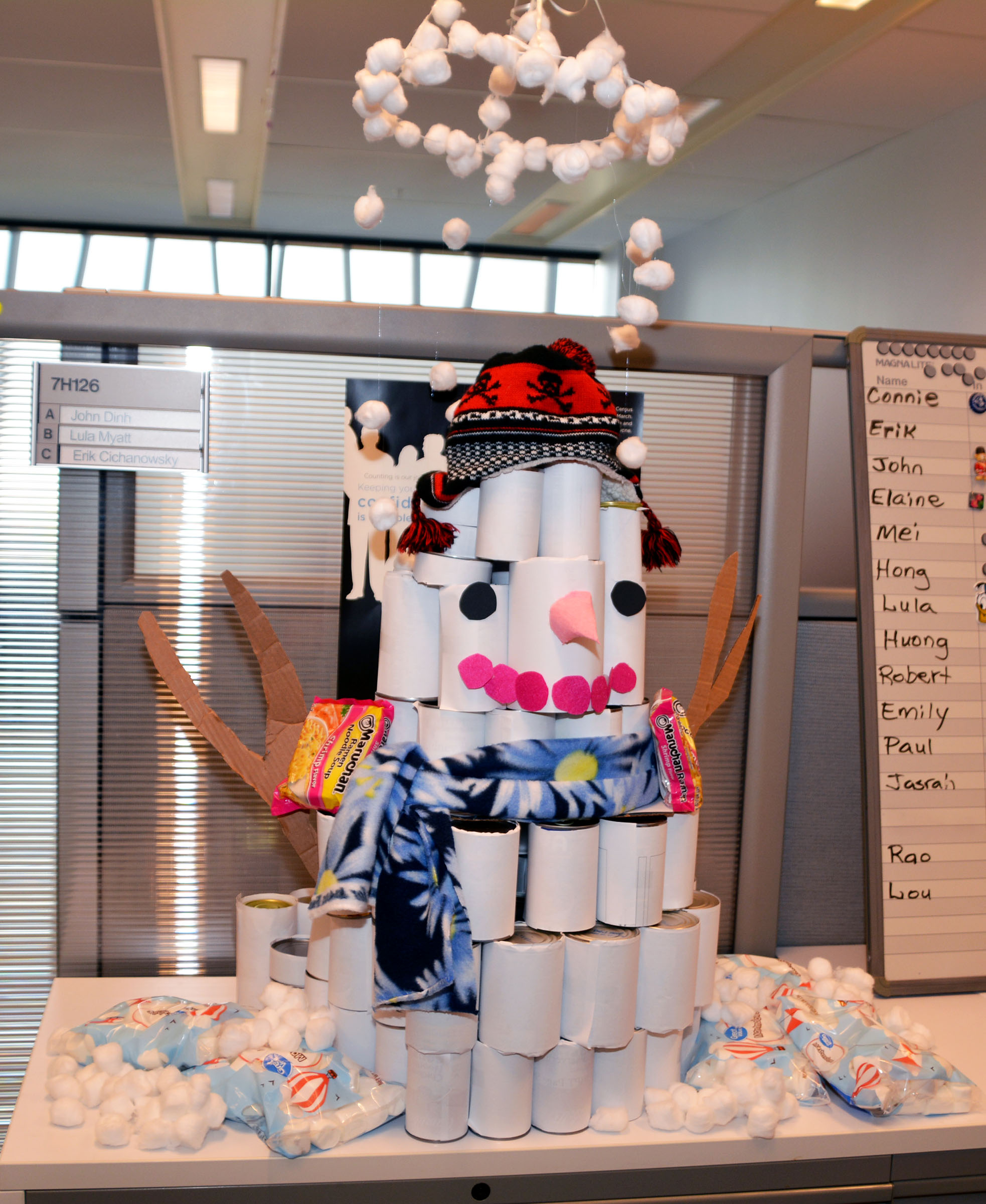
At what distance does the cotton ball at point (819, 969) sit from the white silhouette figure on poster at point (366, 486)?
712mm

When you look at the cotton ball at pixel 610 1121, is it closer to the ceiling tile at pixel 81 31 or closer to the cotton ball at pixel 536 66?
the cotton ball at pixel 536 66

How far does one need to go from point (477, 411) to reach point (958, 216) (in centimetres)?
314

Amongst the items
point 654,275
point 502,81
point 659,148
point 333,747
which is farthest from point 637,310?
point 333,747

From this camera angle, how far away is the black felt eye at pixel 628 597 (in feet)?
3.37

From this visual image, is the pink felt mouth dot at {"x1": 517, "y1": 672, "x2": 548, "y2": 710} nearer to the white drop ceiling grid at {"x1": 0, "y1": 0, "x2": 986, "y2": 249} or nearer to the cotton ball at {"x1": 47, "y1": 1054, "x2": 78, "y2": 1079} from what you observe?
the cotton ball at {"x1": 47, "y1": 1054, "x2": 78, "y2": 1079}

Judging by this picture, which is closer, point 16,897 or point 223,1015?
point 223,1015

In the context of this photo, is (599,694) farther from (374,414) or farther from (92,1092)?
(92,1092)

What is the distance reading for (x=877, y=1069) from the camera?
3.40 feet

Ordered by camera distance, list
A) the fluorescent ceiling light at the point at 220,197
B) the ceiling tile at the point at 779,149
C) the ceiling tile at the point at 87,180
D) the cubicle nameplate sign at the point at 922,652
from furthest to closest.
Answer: the fluorescent ceiling light at the point at 220,197 → the ceiling tile at the point at 87,180 → the ceiling tile at the point at 779,149 → the cubicle nameplate sign at the point at 922,652

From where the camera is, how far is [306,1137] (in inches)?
36.3

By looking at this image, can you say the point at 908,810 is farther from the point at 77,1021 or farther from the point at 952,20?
the point at 952,20

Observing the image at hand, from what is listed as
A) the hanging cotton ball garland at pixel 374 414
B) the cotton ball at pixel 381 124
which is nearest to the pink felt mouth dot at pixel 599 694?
the hanging cotton ball garland at pixel 374 414

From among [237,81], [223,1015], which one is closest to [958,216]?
[237,81]

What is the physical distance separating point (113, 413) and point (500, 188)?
0.55 m
